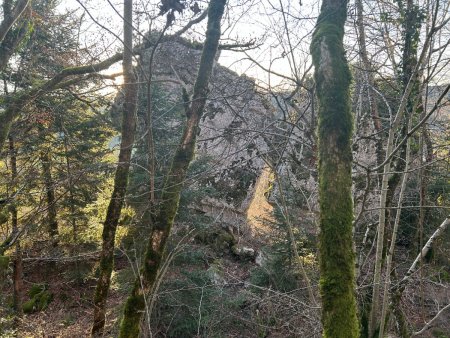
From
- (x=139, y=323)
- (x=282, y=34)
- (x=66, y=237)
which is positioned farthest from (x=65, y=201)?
(x=282, y=34)

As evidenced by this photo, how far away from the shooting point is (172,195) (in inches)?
173

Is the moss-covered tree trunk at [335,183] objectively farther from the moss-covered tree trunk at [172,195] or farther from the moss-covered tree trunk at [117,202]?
the moss-covered tree trunk at [117,202]

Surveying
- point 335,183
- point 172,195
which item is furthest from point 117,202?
point 335,183

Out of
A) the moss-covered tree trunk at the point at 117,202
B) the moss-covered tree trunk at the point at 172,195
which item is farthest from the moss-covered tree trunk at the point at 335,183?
the moss-covered tree trunk at the point at 117,202

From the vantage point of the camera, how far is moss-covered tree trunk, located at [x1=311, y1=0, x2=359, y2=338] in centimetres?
216

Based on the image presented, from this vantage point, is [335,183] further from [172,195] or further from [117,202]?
[117,202]

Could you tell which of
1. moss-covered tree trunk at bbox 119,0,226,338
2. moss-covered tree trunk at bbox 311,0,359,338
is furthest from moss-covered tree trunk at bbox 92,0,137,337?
moss-covered tree trunk at bbox 311,0,359,338

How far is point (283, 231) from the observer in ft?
27.7

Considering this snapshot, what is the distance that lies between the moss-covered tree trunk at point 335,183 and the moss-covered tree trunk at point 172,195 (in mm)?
1821

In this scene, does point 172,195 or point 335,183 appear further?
point 172,195

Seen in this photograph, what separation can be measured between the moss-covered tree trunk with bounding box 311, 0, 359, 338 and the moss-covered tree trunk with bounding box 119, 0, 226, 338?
182cm

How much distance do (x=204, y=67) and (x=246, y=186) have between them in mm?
9034

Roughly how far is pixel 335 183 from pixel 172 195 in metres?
2.52

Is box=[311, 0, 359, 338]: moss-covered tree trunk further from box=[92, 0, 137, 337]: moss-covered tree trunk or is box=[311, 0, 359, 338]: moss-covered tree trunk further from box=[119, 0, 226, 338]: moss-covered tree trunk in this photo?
box=[92, 0, 137, 337]: moss-covered tree trunk
